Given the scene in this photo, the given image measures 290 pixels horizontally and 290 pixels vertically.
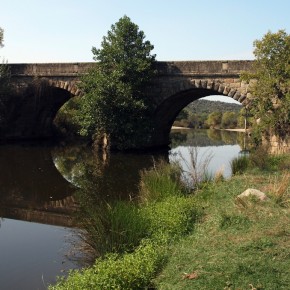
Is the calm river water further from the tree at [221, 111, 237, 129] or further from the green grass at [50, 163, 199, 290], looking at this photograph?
the tree at [221, 111, 237, 129]

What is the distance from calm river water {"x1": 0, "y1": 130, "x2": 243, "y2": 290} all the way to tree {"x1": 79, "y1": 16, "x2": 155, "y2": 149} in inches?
62.1

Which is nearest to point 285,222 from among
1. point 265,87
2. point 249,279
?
point 249,279

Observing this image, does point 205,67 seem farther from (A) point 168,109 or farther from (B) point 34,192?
(B) point 34,192

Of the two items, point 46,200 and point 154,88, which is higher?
point 154,88

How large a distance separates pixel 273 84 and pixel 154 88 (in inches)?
338

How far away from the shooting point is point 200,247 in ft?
19.9

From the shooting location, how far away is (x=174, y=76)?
24.5 m

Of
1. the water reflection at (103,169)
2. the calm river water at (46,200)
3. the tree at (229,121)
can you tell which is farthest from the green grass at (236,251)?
the tree at (229,121)

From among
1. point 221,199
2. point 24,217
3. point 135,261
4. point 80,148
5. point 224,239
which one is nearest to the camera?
point 135,261

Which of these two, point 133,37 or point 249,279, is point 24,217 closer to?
point 249,279

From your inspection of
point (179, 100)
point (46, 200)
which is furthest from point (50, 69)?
point (46, 200)

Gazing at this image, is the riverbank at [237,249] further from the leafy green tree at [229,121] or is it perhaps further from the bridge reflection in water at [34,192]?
the leafy green tree at [229,121]

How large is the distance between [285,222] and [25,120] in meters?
28.2

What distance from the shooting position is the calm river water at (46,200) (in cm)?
689
